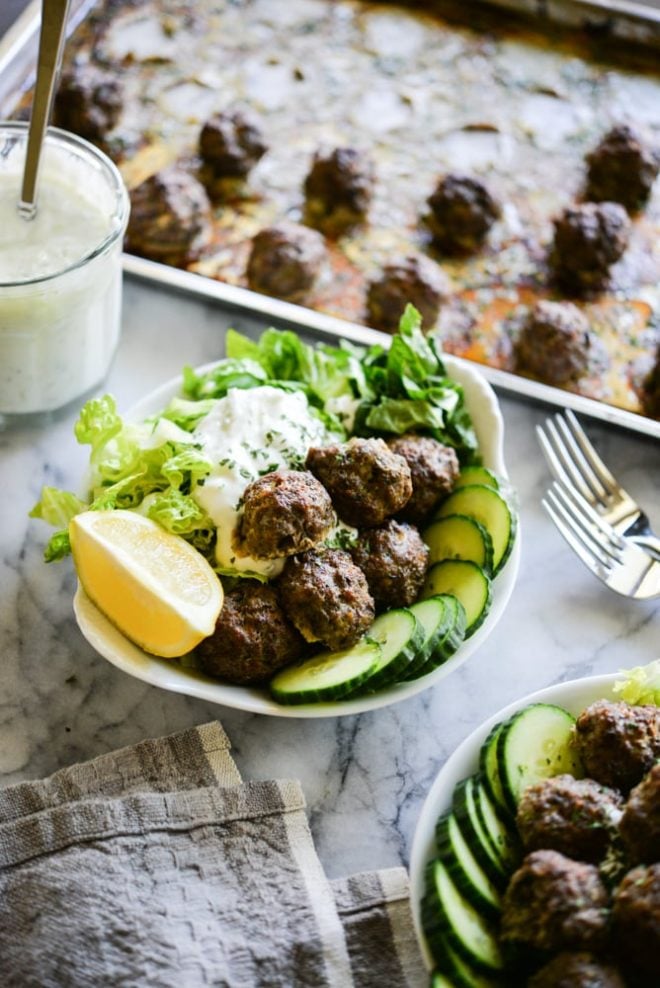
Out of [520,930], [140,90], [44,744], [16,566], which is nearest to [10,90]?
[140,90]

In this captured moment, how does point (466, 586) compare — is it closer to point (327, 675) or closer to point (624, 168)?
point (327, 675)

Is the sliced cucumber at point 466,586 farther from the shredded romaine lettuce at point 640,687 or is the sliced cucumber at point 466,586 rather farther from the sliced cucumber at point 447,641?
the shredded romaine lettuce at point 640,687

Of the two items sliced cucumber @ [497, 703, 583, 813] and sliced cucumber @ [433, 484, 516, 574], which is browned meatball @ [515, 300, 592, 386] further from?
sliced cucumber @ [497, 703, 583, 813]

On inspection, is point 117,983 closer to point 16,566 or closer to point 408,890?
point 408,890

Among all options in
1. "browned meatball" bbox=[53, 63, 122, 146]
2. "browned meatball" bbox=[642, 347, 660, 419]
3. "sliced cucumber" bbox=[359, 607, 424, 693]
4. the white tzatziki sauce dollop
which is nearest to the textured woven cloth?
"sliced cucumber" bbox=[359, 607, 424, 693]

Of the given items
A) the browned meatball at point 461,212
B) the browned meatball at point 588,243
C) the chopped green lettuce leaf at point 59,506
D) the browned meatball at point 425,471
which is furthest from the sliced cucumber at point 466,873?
the browned meatball at point 461,212

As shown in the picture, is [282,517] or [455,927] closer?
[455,927]

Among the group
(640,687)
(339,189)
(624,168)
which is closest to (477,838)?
(640,687)
